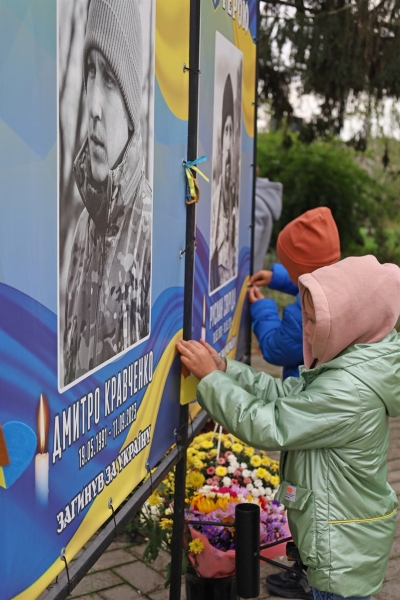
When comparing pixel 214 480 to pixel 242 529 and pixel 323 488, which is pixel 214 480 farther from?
pixel 323 488

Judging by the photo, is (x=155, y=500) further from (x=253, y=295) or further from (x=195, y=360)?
(x=253, y=295)

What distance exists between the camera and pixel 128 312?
6.34 feet

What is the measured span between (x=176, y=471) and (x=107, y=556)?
143 centimetres

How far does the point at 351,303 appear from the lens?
234 cm

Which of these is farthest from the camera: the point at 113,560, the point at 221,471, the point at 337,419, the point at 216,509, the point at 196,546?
the point at 113,560

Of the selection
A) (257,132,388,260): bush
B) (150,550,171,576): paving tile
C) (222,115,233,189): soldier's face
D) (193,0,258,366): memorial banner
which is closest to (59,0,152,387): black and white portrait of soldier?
(193,0,258,366): memorial banner

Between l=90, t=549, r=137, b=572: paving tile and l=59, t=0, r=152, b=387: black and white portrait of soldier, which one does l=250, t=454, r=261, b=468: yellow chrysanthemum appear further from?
l=59, t=0, r=152, b=387: black and white portrait of soldier

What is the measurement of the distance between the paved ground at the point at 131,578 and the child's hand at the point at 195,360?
146 cm

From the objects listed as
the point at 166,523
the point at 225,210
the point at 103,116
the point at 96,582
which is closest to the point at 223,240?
the point at 225,210

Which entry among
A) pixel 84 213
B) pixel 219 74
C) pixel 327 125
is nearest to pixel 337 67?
A: pixel 327 125

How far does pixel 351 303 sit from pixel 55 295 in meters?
1.12

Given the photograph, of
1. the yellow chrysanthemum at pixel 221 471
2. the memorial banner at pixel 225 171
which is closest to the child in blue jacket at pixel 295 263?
the memorial banner at pixel 225 171

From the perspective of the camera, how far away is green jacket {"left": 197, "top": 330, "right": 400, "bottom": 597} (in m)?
2.30

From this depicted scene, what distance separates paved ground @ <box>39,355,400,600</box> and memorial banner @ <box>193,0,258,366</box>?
3.54ft
